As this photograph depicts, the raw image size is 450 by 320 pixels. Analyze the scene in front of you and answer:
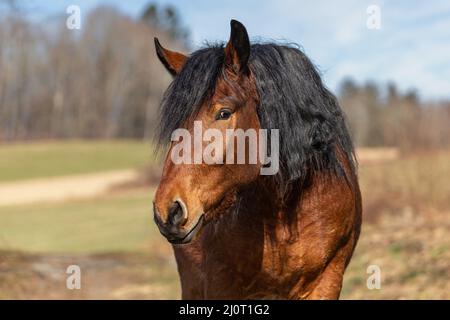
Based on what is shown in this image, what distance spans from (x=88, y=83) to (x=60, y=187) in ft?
87.2

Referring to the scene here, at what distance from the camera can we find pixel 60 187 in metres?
37.2

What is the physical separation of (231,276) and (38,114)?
59250mm

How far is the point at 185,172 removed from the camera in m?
3.13

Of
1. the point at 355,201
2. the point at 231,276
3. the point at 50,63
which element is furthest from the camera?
the point at 50,63

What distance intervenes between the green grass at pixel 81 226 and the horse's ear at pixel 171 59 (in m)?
10.4

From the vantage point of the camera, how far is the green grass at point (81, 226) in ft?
58.4

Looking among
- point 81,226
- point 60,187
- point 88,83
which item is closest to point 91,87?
point 88,83

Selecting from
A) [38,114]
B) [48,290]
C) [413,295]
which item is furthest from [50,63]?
[413,295]

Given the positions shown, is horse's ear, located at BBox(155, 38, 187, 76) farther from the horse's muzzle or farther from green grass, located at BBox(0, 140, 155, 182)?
green grass, located at BBox(0, 140, 155, 182)

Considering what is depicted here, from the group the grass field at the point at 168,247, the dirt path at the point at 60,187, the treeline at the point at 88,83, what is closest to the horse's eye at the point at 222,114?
the grass field at the point at 168,247

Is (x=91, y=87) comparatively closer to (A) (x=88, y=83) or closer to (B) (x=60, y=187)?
(A) (x=88, y=83)

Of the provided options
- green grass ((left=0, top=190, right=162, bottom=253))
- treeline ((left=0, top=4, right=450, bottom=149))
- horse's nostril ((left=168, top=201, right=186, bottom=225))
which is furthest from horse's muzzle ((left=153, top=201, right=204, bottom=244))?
treeline ((left=0, top=4, right=450, bottom=149))

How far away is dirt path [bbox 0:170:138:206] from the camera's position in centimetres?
3409
